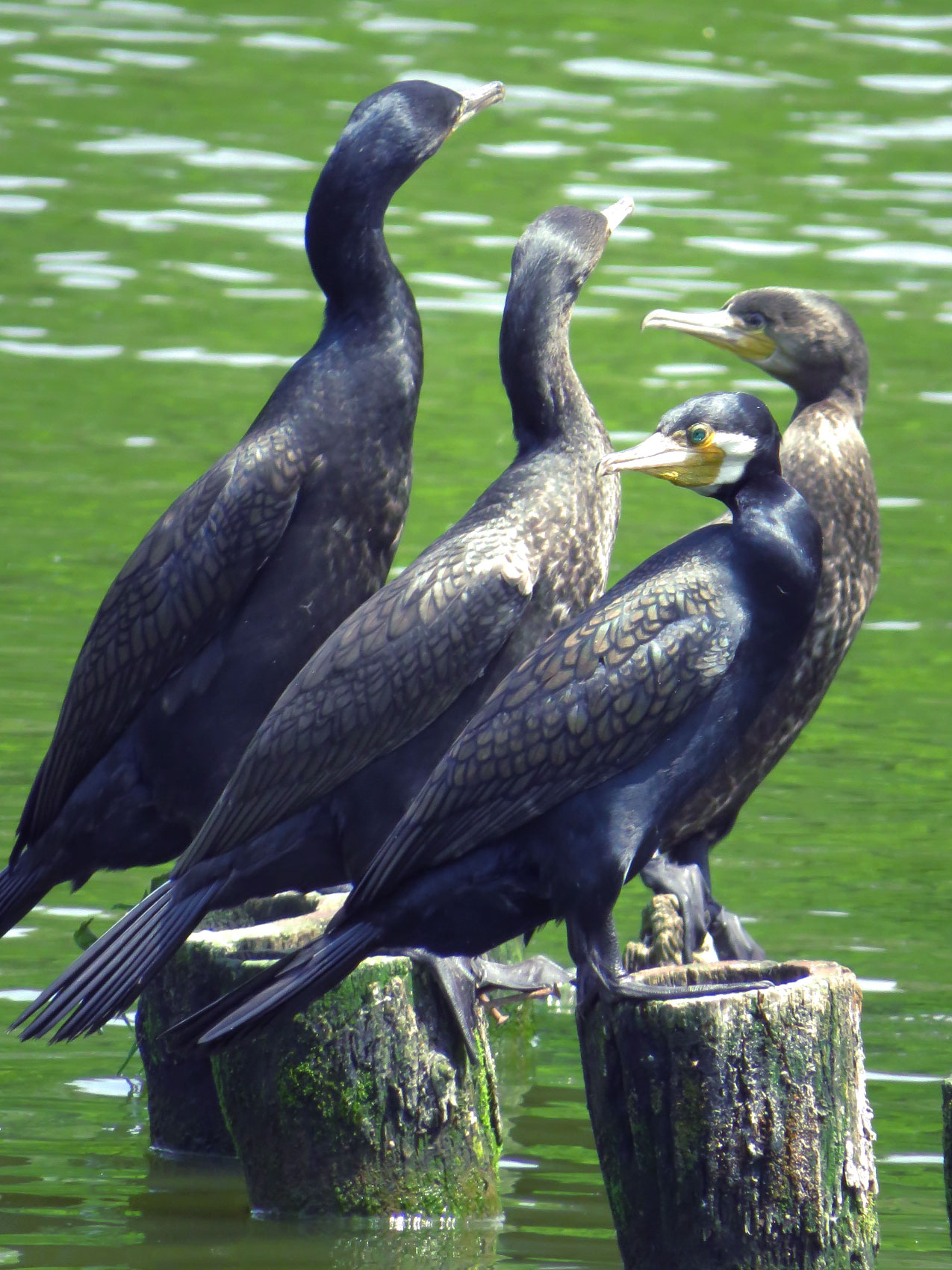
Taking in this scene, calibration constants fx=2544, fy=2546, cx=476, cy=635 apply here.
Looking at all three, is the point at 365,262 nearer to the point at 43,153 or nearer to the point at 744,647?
the point at 744,647

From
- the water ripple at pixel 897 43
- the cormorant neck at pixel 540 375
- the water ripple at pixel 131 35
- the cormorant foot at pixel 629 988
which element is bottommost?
the cormorant foot at pixel 629 988

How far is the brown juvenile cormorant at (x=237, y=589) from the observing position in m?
5.72

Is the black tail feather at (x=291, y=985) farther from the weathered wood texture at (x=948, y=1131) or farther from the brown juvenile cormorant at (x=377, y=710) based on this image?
the weathered wood texture at (x=948, y=1131)

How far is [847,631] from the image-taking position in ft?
21.5

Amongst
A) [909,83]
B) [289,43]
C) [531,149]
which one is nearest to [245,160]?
[531,149]

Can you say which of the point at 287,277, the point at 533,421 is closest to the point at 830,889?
the point at 533,421

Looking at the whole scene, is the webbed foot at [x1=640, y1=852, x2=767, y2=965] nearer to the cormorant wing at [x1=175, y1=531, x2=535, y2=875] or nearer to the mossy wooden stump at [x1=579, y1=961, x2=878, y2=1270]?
the cormorant wing at [x1=175, y1=531, x2=535, y2=875]

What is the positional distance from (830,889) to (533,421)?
7.83 feet

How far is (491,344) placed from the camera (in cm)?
1363

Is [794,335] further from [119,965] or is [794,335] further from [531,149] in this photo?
[531,149]

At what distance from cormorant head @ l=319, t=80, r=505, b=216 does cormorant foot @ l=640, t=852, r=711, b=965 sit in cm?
174

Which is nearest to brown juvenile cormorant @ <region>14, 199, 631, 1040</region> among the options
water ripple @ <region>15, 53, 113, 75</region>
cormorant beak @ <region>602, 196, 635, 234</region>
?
cormorant beak @ <region>602, 196, 635, 234</region>

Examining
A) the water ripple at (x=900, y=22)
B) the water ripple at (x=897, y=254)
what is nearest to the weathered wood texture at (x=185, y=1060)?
the water ripple at (x=897, y=254)

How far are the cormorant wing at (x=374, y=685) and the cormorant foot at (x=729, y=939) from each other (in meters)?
1.39
